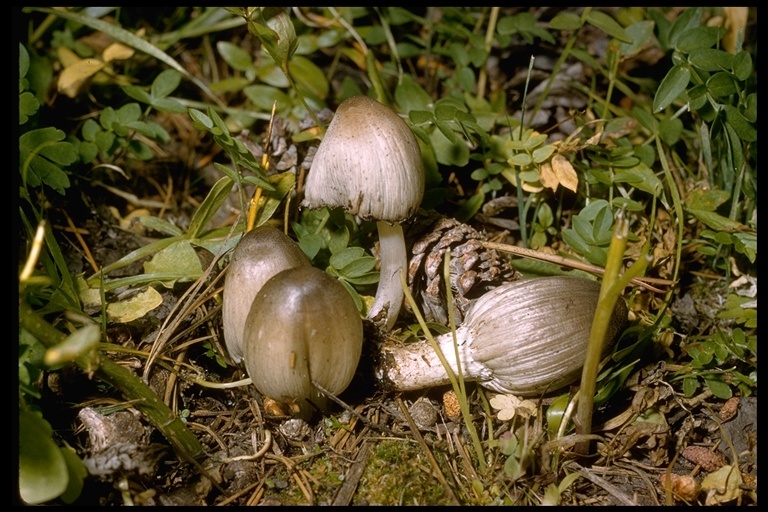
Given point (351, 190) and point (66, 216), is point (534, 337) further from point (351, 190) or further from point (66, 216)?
A: point (66, 216)

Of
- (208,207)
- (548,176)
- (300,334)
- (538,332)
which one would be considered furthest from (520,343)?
(208,207)

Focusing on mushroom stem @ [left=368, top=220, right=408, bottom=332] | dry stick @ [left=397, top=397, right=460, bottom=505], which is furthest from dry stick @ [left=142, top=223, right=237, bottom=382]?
dry stick @ [left=397, top=397, right=460, bottom=505]

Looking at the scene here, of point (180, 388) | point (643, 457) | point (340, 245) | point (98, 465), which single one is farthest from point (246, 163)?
point (643, 457)

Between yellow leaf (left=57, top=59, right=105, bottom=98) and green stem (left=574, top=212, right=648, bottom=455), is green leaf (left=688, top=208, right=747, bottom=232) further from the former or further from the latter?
yellow leaf (left=57, top=59, right=105, bottom=98)

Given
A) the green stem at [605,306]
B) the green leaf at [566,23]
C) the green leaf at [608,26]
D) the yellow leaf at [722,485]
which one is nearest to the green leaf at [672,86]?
the green leaf at [608,26]

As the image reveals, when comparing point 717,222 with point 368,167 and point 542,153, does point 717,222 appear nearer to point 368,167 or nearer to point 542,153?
point 542,153
